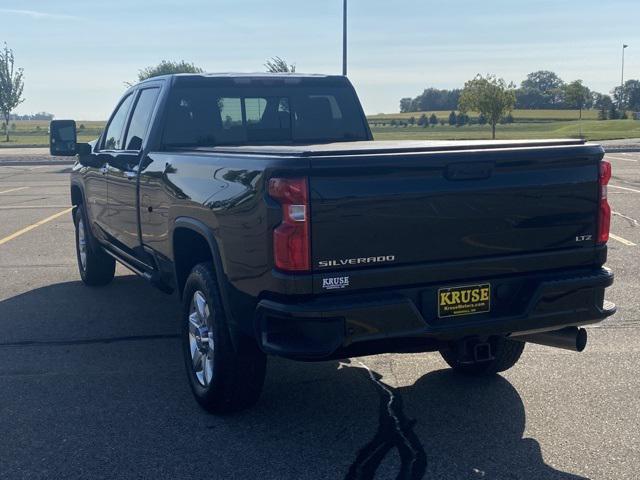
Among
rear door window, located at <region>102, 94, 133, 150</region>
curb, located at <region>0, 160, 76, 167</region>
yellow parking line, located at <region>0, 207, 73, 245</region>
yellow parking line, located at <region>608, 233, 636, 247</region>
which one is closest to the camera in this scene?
Result: rear door window, located at <region>102, 94, 133, 150</region>

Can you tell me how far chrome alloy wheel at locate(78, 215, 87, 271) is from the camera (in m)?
8.38

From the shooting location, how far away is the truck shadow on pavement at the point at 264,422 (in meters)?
4.10

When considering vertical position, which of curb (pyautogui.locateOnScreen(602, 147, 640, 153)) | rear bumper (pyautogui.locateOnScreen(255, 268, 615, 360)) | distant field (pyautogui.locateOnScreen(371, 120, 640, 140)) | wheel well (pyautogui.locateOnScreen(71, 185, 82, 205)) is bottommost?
curb (pyautogui.locateOnScreen(602, 147, 640, 153))

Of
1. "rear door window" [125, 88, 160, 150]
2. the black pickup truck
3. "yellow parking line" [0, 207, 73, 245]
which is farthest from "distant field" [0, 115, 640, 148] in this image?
the black pickup truck

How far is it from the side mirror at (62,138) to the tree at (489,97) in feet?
114

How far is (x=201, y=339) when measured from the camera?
4891 millimetres

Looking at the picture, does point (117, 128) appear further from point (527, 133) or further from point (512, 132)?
point (512, 132)

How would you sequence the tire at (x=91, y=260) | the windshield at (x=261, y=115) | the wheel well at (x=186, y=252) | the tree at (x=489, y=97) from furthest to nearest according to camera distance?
1. the tree at (x=489, y=97)
2. the tire at (x=91, y=260)
3. the windshield at (x=261, y=115)
4. the wheel well at (x=186, y=252)

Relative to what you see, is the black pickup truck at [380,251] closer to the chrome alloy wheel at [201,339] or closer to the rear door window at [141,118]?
the chrome alloy wheel at [201,339]

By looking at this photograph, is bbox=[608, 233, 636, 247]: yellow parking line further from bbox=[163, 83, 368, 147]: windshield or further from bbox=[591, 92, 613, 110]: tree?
bbox=[591, 92, 613, 110]: tree

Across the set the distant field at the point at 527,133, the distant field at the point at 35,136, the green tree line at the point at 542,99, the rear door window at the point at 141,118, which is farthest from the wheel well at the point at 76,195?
the green tree line at the point at 542,99

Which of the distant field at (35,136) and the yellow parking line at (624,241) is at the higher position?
the distant field at (35,136)

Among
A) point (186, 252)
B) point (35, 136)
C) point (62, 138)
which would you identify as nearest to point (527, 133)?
point (35, 136)

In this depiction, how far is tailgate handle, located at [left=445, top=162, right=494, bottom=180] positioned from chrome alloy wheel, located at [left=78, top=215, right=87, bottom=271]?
17.1 ft
